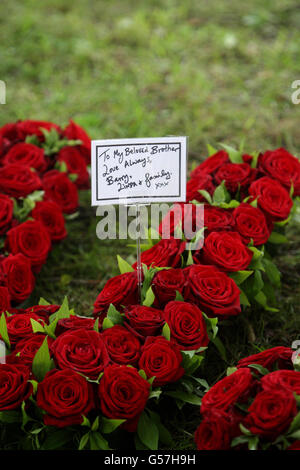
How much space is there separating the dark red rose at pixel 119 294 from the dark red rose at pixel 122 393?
0.25m

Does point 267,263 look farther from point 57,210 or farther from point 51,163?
point 51,163

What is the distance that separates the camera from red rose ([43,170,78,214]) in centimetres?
224

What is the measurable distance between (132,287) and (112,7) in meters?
3.32

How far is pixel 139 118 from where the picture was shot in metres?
3.16

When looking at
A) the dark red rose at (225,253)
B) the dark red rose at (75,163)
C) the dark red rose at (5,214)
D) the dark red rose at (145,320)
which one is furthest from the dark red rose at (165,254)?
the dark red rose at (75,163)

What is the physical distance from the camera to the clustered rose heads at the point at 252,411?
117 cm

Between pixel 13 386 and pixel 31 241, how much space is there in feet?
2.32

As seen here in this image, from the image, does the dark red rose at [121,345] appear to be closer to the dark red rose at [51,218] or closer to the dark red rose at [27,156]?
the dark red rose at [51,218]

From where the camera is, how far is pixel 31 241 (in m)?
1.97

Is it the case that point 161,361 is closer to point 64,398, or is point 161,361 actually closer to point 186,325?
point 186,325

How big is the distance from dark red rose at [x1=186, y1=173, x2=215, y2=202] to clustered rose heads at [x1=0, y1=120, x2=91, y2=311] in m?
0.48

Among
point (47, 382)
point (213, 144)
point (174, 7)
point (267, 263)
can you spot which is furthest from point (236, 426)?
point (174, 7)

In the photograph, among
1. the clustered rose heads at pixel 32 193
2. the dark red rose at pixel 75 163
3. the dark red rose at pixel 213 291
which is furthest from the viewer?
the dark red rose at pixel 75 163

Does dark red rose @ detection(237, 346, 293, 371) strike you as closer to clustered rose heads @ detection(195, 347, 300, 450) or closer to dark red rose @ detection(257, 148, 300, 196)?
clustered rose heads @ detection(195, 347, 300, 450)
